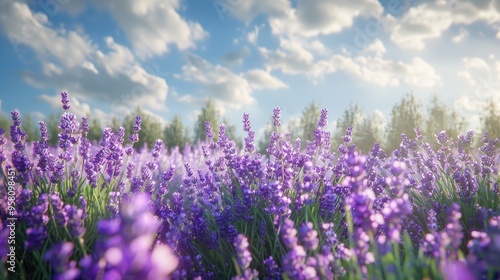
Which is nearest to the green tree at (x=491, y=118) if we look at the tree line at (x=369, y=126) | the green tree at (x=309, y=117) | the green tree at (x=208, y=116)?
the tree line at (x=369, y=126)

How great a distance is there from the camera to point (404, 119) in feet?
62.7

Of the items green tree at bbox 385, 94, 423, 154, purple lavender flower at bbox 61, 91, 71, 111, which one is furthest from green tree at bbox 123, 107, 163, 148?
purple lavender flower at bbox 61, 91, 71, 111

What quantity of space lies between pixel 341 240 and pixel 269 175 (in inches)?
37.1

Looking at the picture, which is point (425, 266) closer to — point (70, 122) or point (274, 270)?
point (274, 270)

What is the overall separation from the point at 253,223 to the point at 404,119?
1861 cm

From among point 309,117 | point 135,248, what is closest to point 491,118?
point 309,117

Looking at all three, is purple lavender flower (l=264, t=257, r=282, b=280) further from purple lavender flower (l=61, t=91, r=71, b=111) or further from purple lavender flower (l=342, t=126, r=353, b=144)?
purple lavender flower (l=61, t=91, r=71, b=111)

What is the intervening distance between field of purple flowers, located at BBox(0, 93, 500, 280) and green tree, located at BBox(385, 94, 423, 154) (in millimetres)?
14962

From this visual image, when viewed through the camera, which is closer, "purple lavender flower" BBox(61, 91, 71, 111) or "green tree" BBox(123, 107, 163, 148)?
"purple lavender flower" BBox(61, 91, 71, 111)

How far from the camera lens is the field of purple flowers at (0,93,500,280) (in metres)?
1.46

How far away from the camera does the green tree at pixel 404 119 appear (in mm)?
18484

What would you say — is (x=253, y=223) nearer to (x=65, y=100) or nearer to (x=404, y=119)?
(x=65, y=100)

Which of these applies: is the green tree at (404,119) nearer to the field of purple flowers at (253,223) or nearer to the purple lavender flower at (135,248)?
the field of purple flowers at (253,223)

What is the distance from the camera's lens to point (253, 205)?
3.04 meters
